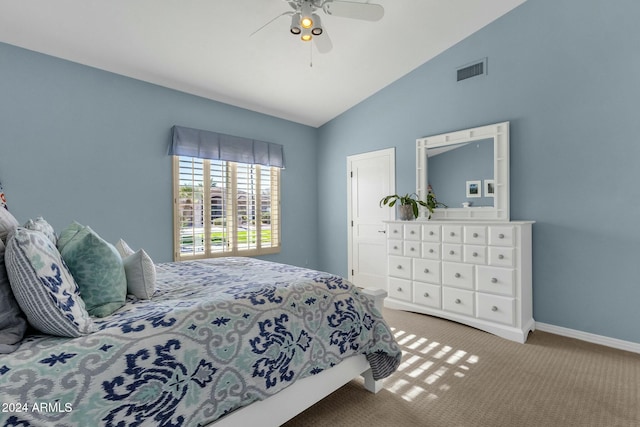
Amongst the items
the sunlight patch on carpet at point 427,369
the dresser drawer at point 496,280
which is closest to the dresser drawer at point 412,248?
the dresser drawer at point 496,280

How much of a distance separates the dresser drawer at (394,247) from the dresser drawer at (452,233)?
20.1 inches

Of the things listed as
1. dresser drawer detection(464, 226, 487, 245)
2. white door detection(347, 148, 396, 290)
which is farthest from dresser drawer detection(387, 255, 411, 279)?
dresser drawer detection(464, 226, 487, 245)

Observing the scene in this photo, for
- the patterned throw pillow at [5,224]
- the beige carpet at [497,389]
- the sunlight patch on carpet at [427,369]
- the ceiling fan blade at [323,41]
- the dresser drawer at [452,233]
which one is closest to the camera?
the patterned throw pillow at [5,224]

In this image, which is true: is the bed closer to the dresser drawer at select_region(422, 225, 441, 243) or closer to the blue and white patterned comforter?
the blue and white patterned comforter

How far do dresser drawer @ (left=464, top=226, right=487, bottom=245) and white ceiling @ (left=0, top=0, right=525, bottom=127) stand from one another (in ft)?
6.90

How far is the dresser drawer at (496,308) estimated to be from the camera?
105 inches

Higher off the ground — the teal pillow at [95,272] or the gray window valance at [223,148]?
the gray window valance at [223,148]

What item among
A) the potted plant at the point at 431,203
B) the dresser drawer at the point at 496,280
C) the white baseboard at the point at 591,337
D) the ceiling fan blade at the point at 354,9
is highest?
the ceiling fan blade at the point at 354,9

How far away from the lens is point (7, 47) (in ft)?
8.35

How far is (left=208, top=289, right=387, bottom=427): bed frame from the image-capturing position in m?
1.27

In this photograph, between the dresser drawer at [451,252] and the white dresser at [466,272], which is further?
the dresser drawer at [451,252]

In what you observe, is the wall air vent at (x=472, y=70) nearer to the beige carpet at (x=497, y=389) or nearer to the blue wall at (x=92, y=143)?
the beige carpet at (x=497, y=389)

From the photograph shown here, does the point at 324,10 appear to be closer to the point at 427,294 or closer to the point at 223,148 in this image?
the point at 223,148

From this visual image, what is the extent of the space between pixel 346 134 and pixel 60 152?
136 inches
